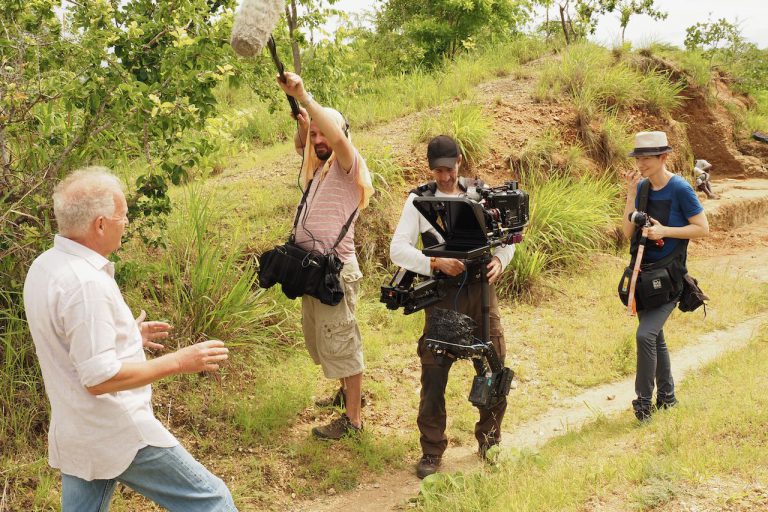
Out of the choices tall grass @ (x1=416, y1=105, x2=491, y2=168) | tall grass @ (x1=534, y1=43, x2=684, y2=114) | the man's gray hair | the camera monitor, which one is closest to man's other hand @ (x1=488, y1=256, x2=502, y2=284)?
the camera monitor

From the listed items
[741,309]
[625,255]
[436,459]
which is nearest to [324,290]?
[436,459]

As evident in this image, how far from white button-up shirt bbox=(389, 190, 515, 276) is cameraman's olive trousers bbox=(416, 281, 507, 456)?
0.21m

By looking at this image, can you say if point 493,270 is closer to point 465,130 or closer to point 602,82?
point 465,130

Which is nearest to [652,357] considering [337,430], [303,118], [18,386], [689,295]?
[689,295]

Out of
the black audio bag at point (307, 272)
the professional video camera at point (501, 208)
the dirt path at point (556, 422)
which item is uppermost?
the professional video camera at point (501, 208)

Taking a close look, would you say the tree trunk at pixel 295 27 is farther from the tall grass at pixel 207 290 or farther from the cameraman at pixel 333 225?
the cameraman at pixel 333 225

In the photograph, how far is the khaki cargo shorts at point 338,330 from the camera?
4582 mm

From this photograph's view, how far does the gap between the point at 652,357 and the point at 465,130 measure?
16.8ft

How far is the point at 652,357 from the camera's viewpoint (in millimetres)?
4691

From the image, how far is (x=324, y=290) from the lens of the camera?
438cm

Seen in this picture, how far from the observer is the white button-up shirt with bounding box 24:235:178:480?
7.90 feet

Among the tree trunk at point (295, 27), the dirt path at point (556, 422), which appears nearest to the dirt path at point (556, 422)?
the dirt path at point (556, 422)

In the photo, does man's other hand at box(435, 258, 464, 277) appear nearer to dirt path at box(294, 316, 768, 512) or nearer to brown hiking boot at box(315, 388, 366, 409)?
dirt path at box(294, 316, 768, 512)

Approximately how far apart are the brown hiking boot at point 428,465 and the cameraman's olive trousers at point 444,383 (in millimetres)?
38
